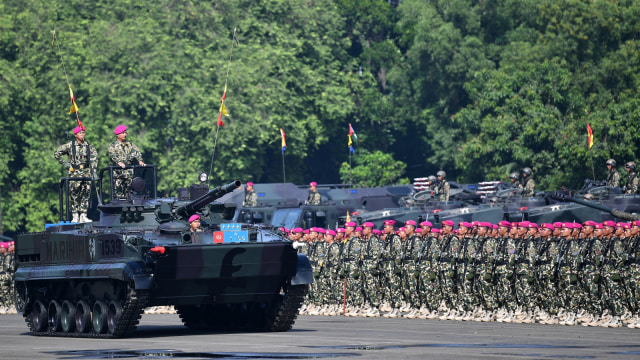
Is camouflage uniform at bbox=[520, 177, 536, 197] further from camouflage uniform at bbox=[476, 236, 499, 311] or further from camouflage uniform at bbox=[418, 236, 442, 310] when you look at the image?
camouflage uniform at bbox=[476, 236, 499, 311]

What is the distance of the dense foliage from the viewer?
52469 millimetres

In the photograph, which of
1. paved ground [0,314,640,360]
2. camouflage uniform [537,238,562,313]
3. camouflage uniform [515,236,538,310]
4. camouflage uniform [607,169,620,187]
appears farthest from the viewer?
camouflage uniform [607,169,620,187]

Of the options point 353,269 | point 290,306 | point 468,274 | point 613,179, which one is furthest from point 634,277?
point 613,179

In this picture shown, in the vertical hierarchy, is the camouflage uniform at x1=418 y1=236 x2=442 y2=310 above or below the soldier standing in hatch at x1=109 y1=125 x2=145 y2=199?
below

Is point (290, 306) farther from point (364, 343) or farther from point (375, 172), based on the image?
point (375, 172)

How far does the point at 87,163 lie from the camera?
23.5 metres

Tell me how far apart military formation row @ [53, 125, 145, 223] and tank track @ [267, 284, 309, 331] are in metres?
3.40

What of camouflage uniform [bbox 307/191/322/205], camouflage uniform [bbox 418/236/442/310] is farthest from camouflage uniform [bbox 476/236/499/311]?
camouflage uniform [bbox 307/191/322/205]

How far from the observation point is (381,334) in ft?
63.8

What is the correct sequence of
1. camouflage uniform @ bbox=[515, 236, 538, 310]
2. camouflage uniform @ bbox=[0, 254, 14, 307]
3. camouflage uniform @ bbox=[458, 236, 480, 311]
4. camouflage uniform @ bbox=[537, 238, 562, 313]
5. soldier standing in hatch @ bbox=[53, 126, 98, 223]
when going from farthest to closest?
camouflage uniform @ bbox=[0, 254, 14, 307]
soldier standing in hatch @ bbox=[53, 126, 98, 223]
camouflage uniform @ bbox=[458, 236, 480, 311]
camouflage uniform @ bbox=[515, 236, 538, 310]
camouflage uniform @ bbox=[537, 238, 562, 313]

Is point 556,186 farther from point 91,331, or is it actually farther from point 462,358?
point 462,358

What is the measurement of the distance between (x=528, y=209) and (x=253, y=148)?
22.8 meters

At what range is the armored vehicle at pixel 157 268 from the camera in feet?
64.2

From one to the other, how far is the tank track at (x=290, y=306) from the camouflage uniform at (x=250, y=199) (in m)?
19.4
